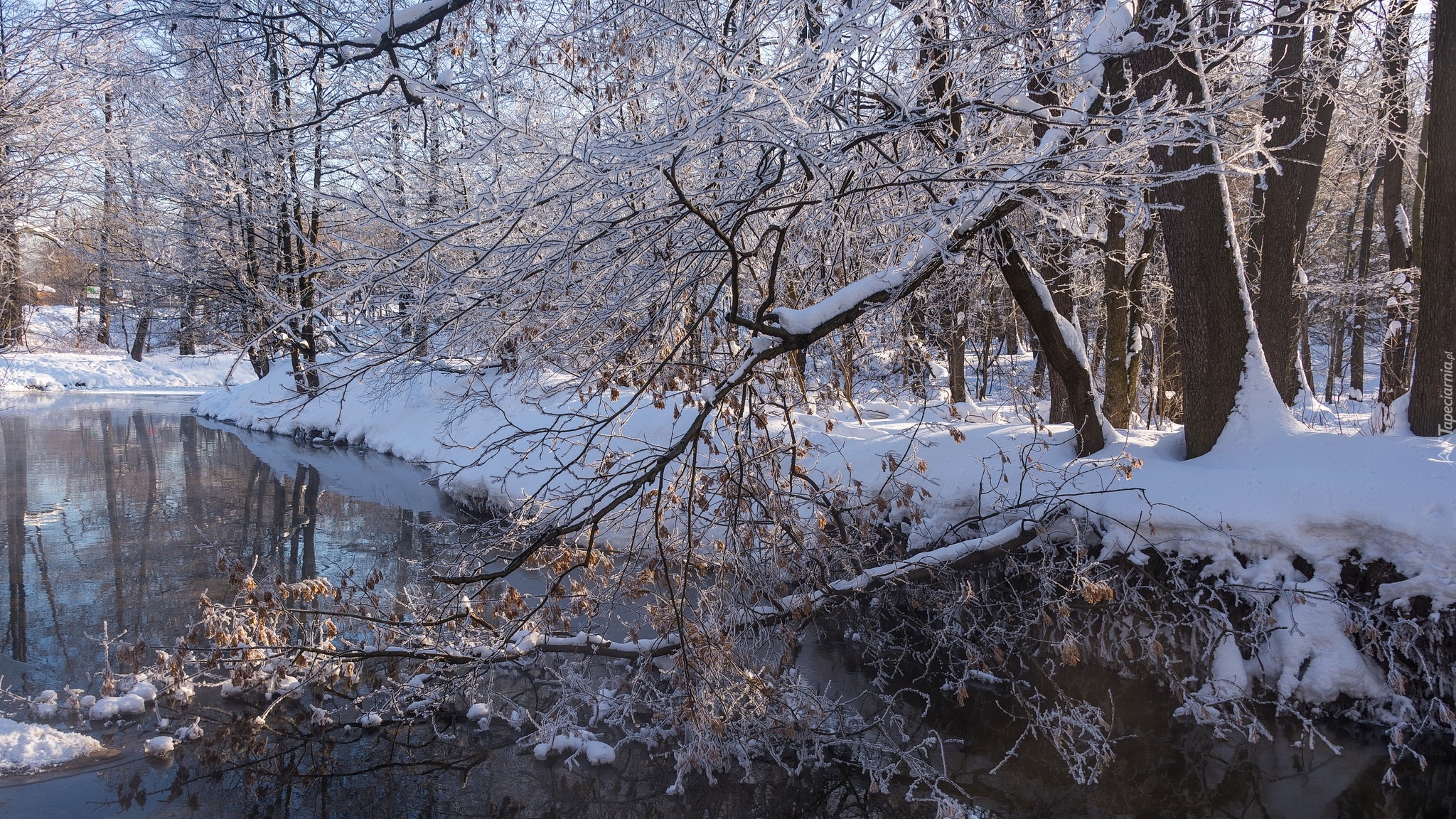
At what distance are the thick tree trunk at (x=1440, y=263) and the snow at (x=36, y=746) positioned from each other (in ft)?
29.5

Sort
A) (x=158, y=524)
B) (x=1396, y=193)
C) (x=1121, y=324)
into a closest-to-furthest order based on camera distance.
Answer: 1. (x=1121, y=324)
2. (x=158, y=524)
3. (x=1396, y=193)

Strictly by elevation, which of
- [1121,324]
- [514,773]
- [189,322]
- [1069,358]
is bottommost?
[514,773]

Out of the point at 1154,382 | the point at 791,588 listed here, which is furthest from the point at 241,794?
the point at 1154,382

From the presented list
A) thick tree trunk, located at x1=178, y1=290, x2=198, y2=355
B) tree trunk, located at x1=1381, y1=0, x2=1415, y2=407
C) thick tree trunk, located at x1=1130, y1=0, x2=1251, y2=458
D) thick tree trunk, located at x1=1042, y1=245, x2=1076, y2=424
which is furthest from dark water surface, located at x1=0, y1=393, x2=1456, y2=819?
thick tree trunk, located at x1=178, y1=290, x2=198, y2=355

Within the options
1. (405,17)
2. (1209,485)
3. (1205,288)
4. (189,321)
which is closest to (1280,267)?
(1205,288)

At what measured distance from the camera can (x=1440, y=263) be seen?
636 cm

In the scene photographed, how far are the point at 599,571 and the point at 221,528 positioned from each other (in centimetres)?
656

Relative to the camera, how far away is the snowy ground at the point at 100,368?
96.2 feet

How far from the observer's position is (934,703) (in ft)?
20.9

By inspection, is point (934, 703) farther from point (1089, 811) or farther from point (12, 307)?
point (12, 307)

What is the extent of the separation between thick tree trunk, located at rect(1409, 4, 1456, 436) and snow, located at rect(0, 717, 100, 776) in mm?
8995

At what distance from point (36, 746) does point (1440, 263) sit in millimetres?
9686

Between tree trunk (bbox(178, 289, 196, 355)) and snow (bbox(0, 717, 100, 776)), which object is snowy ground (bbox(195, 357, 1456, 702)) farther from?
tree trunk (bbox(178, 289, 196, 355))

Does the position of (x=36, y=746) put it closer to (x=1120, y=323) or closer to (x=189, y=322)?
(x=1120, y=323)
